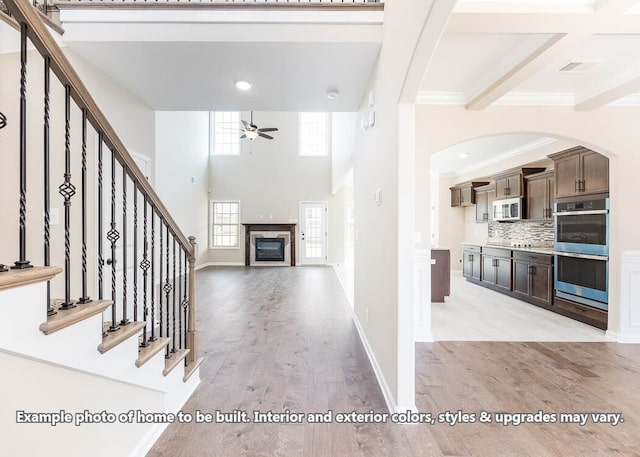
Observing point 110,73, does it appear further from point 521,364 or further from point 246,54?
point 521,364

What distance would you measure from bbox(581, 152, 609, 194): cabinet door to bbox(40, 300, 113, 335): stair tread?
500 cm

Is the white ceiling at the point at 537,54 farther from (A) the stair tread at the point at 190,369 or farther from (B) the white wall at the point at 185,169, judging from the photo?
(B) the white wall at the point at 185,169

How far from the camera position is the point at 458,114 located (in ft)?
11.4

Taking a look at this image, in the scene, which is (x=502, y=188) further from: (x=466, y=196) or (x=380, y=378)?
(x=380, y=378)

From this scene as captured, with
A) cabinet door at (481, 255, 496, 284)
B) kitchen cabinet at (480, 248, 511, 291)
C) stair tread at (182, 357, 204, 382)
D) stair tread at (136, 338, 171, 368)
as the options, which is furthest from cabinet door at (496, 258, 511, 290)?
stair tread at (136, 338, 171, 368)

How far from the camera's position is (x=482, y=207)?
686cm

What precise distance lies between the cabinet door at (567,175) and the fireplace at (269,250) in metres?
7.22

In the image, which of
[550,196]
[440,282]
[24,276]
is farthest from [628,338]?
[24,276]

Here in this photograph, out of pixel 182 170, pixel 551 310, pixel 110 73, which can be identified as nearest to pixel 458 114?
pixel 551 310

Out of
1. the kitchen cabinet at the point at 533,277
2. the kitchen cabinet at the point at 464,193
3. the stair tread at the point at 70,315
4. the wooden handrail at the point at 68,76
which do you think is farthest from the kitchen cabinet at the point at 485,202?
the stair tread at the point at 70,315

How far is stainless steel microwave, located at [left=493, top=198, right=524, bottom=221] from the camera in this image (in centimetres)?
560

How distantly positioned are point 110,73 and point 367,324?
134 inches

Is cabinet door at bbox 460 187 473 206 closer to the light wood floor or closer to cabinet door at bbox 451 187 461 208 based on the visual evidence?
cabinet door at bbox 451 187 461 208

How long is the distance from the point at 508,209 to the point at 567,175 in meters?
1.63
